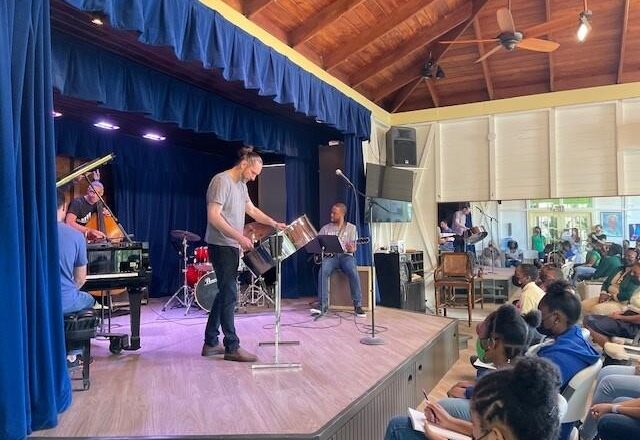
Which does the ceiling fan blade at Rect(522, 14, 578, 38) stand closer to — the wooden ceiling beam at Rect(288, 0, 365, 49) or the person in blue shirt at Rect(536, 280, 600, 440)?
the wooden ceiling beam at Rect(288, 0, 365, 49)

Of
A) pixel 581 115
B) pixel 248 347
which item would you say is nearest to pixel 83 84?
pixel 248 347

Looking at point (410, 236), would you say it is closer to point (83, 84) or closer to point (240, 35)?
point (240, 35)

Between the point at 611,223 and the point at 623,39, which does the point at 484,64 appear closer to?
the point at 623,39

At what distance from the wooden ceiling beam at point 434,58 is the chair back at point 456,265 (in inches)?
107

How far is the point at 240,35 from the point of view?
12.9 feet

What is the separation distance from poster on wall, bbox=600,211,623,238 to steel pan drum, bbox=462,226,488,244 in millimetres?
1597


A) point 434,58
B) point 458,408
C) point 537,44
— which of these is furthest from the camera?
point 434,58

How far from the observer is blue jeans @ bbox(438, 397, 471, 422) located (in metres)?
2.05

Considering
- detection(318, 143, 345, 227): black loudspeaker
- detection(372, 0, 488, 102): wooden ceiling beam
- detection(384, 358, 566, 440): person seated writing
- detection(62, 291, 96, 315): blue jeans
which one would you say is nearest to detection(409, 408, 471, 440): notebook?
detection(384, 358, 566, 440): person seated writing

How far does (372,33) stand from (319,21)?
85 cm

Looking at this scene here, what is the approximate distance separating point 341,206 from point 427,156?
2.66m

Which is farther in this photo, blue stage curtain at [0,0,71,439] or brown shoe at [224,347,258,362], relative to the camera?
brown shoe at [224,347,258,362]

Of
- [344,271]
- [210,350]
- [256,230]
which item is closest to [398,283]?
[344,271]

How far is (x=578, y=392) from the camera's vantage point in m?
1.92
